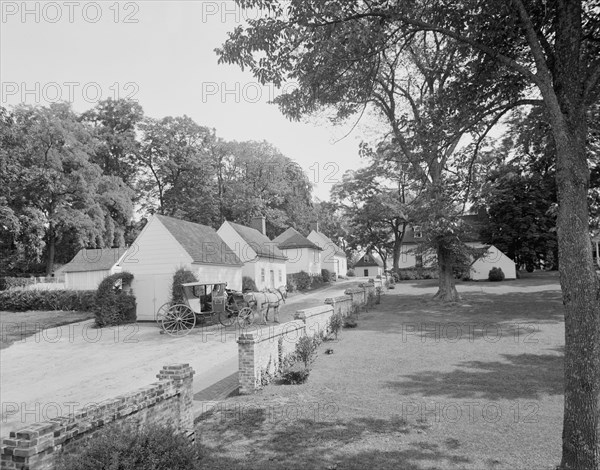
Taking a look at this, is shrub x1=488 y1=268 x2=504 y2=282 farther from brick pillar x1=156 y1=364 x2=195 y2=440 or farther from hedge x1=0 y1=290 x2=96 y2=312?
brick pillar x1=156 y1=364 x2=195 y2=440

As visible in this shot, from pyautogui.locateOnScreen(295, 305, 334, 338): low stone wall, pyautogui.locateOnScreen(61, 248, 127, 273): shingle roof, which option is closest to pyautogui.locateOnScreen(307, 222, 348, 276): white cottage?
pyautogui.locateOnScreen(61, 248, 127, 273): shingle roof

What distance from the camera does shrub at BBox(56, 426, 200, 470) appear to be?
418cm

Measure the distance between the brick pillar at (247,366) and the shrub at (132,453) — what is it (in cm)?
457

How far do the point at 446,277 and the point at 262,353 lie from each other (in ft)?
64.7

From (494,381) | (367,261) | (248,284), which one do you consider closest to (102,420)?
(494,381)

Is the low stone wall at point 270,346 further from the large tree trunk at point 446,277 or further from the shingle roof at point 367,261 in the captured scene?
the shingle roof at point 367,261

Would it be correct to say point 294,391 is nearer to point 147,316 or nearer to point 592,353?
point 592,353

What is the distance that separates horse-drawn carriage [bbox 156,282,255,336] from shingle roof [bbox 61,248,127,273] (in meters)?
20.8

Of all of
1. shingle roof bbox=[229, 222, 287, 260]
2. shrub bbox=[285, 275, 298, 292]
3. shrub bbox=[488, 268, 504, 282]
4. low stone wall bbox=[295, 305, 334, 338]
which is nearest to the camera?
low stone wall bbox=[295, 305, 334, 338]

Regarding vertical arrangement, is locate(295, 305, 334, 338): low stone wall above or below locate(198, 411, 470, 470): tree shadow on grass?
above

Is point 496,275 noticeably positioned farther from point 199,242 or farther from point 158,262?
point 158,262

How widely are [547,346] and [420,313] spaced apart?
31.0 feet

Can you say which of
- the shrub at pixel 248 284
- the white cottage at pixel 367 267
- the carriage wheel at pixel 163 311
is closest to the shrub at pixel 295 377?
the carriage wheel at pixel 163 311

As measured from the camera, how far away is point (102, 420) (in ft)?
16.1
